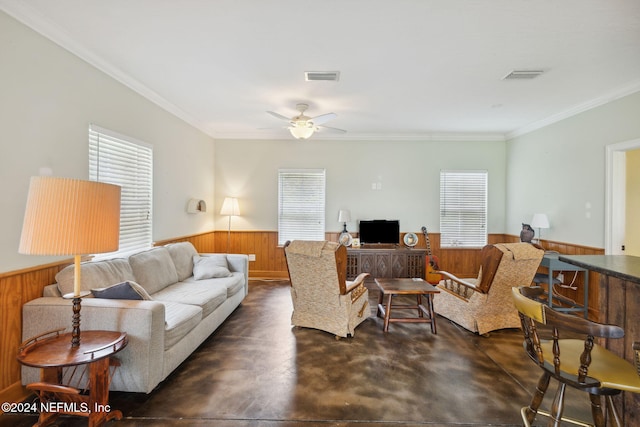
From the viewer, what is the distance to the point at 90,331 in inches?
80.4

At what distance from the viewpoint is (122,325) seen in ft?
6.95

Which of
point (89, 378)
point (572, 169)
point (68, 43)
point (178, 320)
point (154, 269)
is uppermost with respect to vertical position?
point (68, 43)

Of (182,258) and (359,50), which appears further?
(182,258)

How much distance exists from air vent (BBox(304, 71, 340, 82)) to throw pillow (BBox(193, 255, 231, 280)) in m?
2.66

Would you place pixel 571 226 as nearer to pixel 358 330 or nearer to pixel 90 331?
pixel 358 330

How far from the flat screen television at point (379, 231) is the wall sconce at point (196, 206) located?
9.53ft

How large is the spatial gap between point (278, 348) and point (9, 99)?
9.85ft

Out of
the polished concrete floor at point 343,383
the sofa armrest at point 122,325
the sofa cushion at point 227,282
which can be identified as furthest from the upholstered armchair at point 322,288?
the sofa armrest at point 122,325

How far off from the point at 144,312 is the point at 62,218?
0.86 m

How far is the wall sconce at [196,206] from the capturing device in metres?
4.84

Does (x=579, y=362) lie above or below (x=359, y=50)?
below

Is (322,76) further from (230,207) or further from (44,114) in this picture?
(230,207)

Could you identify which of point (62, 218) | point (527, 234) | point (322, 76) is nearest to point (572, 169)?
point (527, 234)

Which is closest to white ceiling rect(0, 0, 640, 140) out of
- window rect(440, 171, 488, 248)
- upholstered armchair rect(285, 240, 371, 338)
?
window rect(440, 171, 488, 248)
